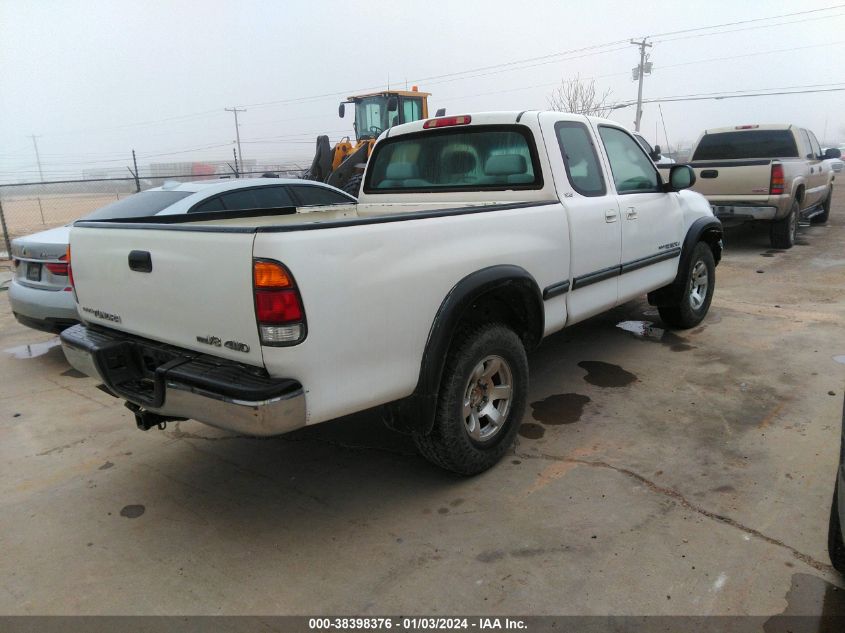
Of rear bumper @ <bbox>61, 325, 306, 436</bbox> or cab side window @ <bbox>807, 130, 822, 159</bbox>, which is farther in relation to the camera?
cab side window @ <bbox>807, 130, 822, 159</bbox>

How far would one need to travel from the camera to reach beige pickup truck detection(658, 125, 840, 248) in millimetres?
9656

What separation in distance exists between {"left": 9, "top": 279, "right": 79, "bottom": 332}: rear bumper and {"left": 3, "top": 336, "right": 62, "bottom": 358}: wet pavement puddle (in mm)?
841

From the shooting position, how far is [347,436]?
4.04 m

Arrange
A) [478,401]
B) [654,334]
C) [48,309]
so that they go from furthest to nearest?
[654,334], [48,309], [478,401]

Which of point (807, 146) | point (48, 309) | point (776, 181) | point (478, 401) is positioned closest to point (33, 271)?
point (48, 309)

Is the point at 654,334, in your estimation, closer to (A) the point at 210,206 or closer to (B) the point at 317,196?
(B) the point at 317,196

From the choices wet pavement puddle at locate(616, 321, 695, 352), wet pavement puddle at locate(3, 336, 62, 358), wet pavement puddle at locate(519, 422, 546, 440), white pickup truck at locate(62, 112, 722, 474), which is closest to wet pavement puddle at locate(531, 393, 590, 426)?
wet pavement puddle at locate(519, 422, 546, 440)

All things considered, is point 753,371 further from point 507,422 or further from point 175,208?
point 175,208

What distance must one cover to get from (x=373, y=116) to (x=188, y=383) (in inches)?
640

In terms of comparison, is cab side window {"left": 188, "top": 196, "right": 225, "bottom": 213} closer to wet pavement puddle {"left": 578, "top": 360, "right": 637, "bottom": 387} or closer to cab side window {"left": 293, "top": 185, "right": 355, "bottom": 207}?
cab side window {"left": 293, "top": 185, "right": 355, "bottom": 207}

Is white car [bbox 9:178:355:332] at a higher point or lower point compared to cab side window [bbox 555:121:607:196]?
lower

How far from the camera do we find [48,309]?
17.0 ft

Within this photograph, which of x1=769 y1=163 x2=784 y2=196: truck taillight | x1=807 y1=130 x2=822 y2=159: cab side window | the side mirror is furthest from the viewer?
x1=807 y1=130 x2=822 y2=159: cab side window

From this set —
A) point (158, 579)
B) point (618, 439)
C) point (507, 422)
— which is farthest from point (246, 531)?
point (618, 439)
